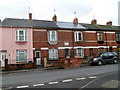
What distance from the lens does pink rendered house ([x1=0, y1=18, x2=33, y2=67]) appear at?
20.5 meters

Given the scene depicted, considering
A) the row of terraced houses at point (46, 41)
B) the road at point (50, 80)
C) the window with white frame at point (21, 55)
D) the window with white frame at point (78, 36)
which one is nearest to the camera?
the road at point (50, 80)

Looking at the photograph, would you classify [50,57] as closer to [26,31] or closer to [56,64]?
[56,64]

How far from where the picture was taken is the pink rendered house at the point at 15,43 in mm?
20531

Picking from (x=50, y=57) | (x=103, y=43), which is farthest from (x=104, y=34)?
(x=50, y=57)

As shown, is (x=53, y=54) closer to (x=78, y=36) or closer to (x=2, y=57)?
(x=78, y=36)

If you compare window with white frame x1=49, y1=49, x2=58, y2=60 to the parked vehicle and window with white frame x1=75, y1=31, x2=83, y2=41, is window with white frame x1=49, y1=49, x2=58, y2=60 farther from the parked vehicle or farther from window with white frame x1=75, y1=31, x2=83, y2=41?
the parked vehicle

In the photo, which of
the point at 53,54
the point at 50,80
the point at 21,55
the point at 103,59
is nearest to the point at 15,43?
the point at 21,55

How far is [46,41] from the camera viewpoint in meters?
23.0

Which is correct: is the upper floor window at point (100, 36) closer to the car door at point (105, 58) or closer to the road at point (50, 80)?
the car door at point (105, 58)

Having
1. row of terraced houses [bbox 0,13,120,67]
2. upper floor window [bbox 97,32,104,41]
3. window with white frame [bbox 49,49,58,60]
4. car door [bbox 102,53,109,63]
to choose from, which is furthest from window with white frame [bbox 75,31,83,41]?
car door [bbox 102,53,109,63]

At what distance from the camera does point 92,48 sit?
26.2m

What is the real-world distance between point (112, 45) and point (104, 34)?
2.97 metres

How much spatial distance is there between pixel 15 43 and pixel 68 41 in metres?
8.91

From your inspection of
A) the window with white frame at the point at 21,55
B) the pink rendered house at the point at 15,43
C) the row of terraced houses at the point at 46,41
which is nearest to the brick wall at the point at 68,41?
the row of terraced houses at the point at 46,41
